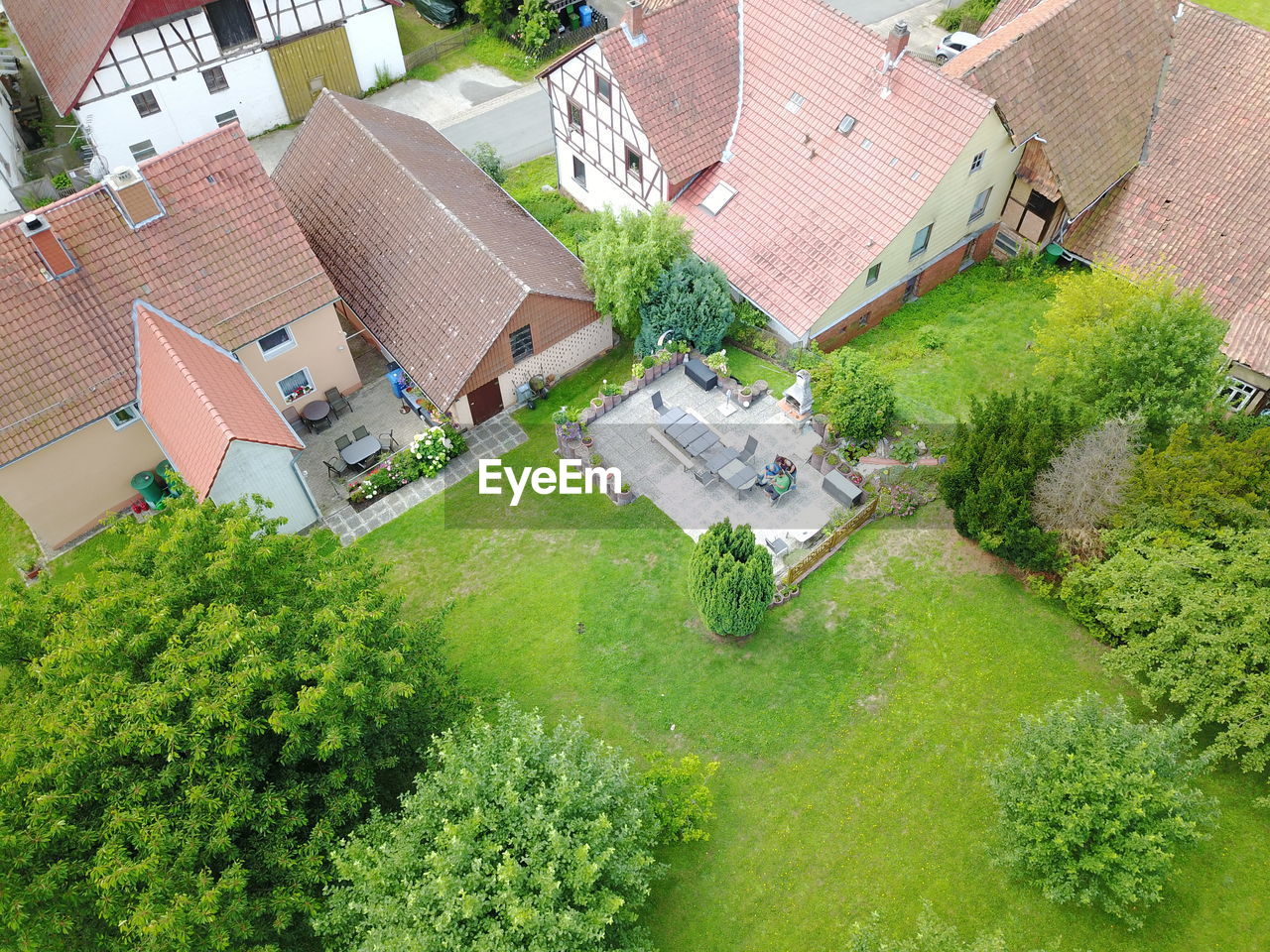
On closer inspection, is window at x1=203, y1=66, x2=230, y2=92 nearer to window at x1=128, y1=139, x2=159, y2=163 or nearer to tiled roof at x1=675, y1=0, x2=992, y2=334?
window at x1=128, y1=139, x2=159, y2=163

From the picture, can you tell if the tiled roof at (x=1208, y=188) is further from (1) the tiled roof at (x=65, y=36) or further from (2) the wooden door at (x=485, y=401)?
(1) the tiled roof at (x=65, y=36)

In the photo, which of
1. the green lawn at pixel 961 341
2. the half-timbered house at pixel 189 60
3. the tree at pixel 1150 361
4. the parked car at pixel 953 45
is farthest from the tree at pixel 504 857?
the parked car at pixel 953 45

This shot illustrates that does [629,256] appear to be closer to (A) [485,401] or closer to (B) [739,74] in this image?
(A) [485,401]

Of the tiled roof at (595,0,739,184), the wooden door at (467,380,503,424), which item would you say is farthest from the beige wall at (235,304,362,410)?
the tiled roof at (595,0,739,184)

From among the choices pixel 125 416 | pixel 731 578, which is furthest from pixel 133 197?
pixel 731 578

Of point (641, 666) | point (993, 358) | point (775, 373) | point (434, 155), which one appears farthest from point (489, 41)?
point (641, 666)
